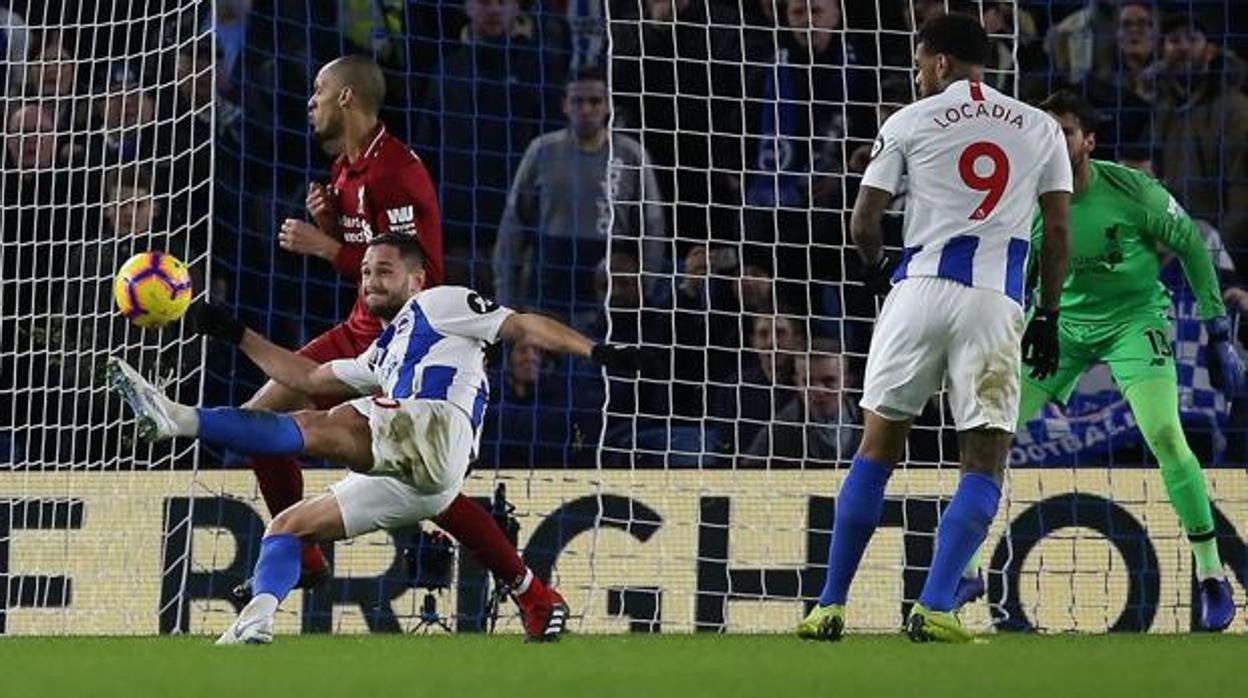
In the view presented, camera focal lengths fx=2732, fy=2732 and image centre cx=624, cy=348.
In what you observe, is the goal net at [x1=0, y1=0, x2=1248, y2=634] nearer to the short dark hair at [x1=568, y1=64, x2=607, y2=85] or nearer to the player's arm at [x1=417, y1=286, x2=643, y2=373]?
the short dark hair at [x1=568, y1=64, x2=607, y2=85]

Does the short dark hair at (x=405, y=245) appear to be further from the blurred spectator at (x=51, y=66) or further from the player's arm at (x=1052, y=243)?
the blurred spectator at (x=51, y=66)

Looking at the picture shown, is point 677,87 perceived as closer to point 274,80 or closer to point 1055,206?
point 274,80

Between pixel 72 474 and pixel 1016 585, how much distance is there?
397 cm

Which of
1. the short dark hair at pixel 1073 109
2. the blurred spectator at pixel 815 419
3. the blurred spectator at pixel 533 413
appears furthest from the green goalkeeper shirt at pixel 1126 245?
the blurred spectator at pixel 533 413

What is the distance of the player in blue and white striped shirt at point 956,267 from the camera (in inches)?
342

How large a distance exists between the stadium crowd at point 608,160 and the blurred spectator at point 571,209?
0.01m

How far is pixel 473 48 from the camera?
1376 cm

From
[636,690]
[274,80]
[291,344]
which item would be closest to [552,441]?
[291,344]

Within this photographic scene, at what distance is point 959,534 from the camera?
862 cm

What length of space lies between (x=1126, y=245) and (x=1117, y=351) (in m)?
0.40

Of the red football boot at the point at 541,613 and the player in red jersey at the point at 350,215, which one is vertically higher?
the player in red jersey at the point at 350,215

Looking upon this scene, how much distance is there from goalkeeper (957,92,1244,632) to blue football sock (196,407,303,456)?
270 centimetres

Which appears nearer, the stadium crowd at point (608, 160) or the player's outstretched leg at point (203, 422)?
the player's outstretched leg at point (203, 422)

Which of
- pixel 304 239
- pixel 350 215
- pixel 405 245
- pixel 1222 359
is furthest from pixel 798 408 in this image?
pixel 405 245
